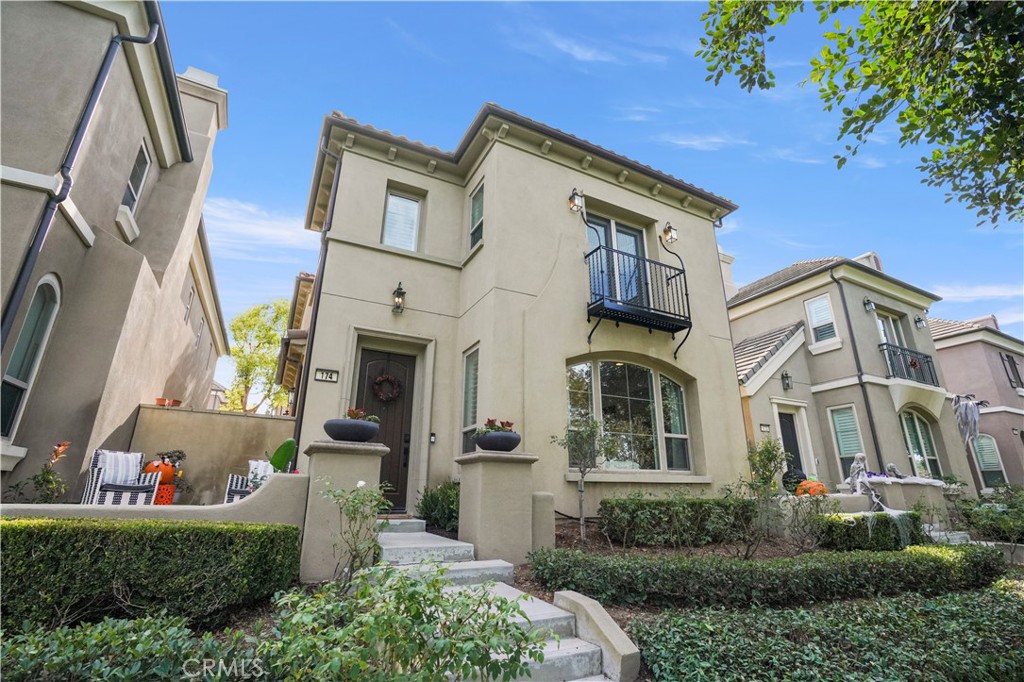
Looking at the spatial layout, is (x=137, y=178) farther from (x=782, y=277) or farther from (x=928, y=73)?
(x=782, y=277)

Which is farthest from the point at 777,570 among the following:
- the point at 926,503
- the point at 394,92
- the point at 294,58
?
the point at 294,58

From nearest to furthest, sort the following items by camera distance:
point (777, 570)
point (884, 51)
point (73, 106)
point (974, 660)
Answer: point (974, 660) → point (884, 51) → point (777, 570) → point (73, 106)

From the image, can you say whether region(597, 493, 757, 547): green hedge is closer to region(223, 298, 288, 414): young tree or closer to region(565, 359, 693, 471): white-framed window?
region(565, 359, 693, 471): white-framed window

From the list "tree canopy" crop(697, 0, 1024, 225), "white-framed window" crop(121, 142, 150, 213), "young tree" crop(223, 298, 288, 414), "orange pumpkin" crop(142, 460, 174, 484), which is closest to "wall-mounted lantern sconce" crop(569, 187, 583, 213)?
"tree canopy" crop(697, 0, 1024, 225)

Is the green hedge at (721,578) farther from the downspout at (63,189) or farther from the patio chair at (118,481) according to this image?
the downspout at (63,189)

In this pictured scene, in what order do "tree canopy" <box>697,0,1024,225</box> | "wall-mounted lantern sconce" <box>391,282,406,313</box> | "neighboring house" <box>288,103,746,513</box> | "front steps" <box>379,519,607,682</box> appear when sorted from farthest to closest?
"wall-mounted lantern sconce" <box>391,282,406,313</box>, "neighboring house" <box>288,103,746,513</box>, "tree canopy" <box>697,0,1024,225</box>, "front steps" <box>379,519,607,682</box>

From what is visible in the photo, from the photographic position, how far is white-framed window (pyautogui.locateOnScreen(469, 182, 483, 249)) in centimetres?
848

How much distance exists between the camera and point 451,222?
8875mm

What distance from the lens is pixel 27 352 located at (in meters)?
5.62

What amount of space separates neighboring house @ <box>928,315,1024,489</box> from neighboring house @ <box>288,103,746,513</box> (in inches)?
563

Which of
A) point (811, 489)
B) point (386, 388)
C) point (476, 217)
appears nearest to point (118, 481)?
point (386, 388)

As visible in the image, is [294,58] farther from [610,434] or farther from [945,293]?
[945,293]

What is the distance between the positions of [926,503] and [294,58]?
1473cm

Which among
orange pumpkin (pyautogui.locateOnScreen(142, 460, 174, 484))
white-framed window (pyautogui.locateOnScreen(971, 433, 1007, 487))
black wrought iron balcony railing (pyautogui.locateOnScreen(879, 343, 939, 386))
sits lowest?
orange pumpkin (pyautogui.locateOnScreen(142, 460, 174, 484))
